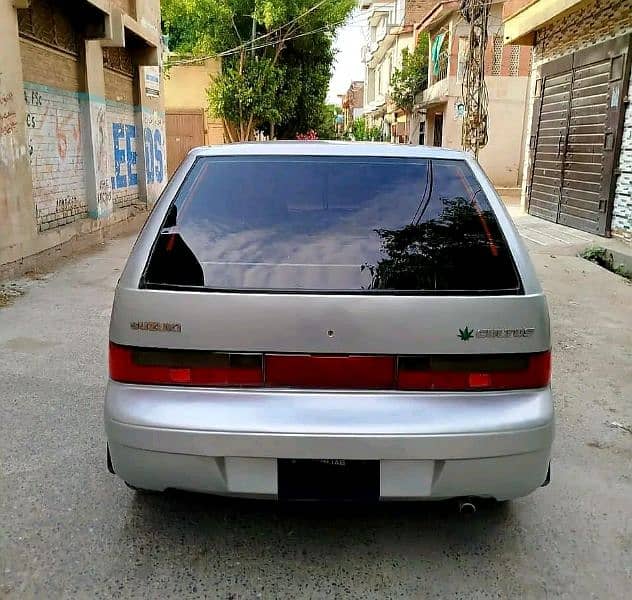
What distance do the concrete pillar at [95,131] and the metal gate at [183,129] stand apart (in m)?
13.3

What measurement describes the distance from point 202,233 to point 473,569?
1766mm

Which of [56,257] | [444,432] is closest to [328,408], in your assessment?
[444,432]

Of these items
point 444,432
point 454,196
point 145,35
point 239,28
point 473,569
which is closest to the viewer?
point 444,432

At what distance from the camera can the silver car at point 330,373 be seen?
7.62ft

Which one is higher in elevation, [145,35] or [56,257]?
[145,35]

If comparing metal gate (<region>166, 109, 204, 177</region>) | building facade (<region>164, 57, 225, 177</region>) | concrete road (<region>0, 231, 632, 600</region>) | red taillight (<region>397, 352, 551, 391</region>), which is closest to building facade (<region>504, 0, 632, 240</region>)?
concrete road (<region>0, 231, 632, 600</region>)

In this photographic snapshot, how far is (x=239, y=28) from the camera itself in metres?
22.6

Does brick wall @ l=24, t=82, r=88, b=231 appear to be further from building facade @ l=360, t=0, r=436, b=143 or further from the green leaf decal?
building facade @ l=360, t=0, r=436, b=143

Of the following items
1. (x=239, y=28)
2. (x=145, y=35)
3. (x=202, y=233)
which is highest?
(x=239, y=28)

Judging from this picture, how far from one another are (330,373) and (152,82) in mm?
14223

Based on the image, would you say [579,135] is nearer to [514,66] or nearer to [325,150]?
[325,150]

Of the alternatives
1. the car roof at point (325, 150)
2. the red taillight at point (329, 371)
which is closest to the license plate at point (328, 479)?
the red taillight at point (329, 371)

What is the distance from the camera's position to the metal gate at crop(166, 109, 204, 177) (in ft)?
81.0

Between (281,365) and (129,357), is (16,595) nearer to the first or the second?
(129,357)
